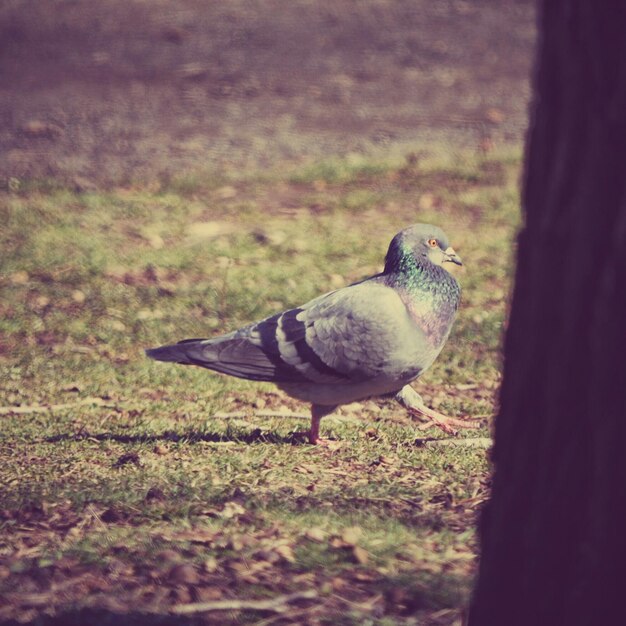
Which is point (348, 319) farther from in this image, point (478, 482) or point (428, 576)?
point (428, 576)

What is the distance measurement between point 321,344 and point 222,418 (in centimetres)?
73

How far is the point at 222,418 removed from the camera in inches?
196

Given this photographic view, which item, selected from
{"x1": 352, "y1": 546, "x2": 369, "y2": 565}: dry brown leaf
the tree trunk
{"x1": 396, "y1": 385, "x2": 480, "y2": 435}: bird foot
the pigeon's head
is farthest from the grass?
the pigeon's head

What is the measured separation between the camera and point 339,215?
8.16m

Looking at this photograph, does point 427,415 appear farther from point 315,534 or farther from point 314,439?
point 315,534

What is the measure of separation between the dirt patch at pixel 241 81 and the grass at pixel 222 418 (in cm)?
85

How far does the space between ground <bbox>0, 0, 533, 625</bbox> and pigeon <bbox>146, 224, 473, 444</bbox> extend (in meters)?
0.26

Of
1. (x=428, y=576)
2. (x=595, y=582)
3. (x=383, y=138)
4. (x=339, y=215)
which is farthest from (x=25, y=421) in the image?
(x=383, y=138)

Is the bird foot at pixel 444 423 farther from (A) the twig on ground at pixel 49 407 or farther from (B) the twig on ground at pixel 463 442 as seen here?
(A) the twig on ground at pixel 49 407

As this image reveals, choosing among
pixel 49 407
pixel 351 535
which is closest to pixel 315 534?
pixel 351 535

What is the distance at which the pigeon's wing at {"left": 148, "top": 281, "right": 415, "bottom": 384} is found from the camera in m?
4.48

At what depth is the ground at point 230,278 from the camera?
10.5 ft

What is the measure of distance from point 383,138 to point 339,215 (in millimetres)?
2033

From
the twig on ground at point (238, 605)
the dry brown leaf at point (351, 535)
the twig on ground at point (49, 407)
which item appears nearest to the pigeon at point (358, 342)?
the twig on ground at point (49, 407)
